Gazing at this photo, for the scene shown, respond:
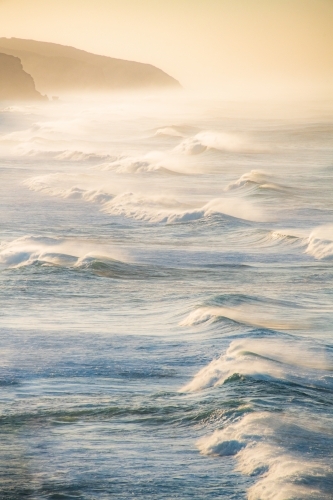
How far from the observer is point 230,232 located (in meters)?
11.8

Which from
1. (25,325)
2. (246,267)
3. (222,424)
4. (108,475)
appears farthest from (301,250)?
(108,475)

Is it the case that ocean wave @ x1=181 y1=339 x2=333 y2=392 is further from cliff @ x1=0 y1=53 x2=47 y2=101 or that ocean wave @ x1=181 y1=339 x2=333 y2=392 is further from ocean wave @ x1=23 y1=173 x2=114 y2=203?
cliff @ x1=0 y1=53 x2=47 y2=101

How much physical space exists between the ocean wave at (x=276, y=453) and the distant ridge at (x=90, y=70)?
16.4 metres

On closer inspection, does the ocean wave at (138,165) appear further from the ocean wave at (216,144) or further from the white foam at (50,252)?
the white foam at (50,252)

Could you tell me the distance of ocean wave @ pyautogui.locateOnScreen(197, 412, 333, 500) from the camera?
331cm

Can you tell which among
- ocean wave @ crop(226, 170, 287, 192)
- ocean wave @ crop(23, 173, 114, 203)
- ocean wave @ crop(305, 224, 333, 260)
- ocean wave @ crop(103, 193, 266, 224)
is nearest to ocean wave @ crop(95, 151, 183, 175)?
ocean wave @ crop(23, 173, 114, 203)

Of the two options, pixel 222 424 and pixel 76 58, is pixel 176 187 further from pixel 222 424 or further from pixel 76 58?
pixel 222 424

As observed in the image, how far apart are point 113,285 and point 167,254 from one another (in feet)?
6.08

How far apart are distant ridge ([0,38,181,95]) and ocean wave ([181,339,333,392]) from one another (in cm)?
1500

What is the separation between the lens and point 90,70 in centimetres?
2545

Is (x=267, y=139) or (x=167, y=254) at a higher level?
(x=267, y=139)

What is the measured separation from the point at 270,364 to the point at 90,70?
21.6 m

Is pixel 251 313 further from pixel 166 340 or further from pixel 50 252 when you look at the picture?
pixel 50 252

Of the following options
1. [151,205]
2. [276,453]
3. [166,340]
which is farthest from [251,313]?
[151,205]
